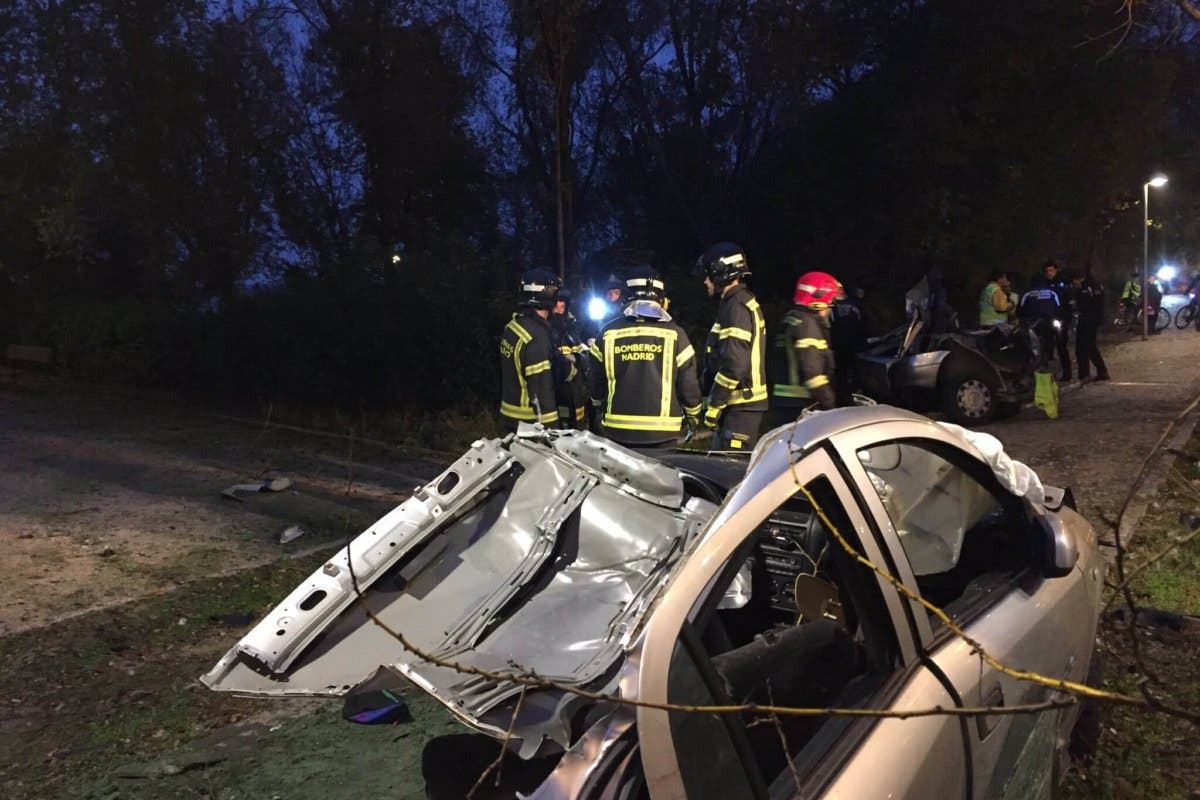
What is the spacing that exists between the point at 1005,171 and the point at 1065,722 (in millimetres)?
17092

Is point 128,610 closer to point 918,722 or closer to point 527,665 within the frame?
point 527,665

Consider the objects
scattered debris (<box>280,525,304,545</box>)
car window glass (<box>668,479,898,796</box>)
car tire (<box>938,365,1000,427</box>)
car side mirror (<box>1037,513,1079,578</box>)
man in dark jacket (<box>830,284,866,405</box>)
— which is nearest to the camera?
car window glass (<box>668,479,898,796</box>)

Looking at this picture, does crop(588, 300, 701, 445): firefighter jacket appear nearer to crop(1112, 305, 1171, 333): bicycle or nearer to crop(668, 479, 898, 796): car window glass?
crop(668, 479, 898, 796): car window glass

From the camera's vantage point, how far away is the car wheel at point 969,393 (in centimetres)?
1067

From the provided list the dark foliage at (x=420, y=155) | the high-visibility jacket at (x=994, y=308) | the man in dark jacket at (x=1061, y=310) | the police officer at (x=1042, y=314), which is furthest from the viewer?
the dark foliage at (x=420, y=155)

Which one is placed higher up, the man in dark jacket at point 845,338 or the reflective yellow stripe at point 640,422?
the man in dark jacket at point 845,338

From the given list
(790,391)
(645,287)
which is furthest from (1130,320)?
(645,287)

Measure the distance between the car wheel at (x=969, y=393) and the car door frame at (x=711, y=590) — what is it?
896 cm

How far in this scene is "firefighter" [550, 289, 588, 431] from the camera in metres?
7.46

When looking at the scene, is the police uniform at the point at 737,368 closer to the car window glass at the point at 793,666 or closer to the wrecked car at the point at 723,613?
the wrecked car at the point at 723,613

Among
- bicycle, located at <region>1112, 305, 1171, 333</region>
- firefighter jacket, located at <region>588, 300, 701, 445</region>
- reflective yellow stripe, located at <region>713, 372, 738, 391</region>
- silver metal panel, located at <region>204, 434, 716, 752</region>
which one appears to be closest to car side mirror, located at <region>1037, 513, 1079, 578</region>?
silver metal panel, located at <region>204, 434, 716, 752</region>

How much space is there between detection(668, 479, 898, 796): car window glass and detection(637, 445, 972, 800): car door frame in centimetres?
3

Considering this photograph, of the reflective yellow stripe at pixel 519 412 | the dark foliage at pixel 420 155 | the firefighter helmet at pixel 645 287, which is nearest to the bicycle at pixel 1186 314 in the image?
the dark foliage at pixel 420 155

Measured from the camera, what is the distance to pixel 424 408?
12453 millimetres
